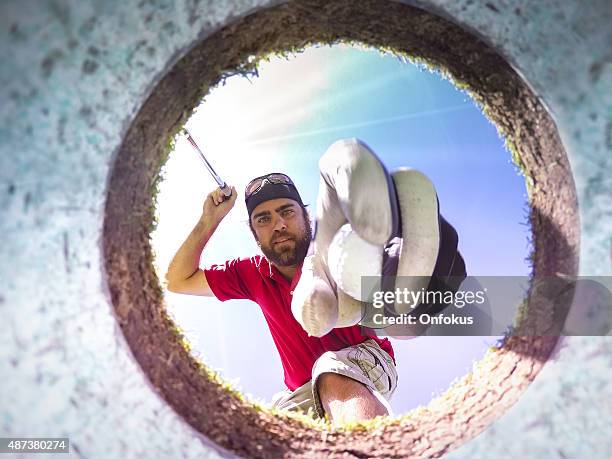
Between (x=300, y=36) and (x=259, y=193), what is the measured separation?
1217 mm

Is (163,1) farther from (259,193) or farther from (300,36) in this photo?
(259,193)

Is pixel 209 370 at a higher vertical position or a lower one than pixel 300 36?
lower

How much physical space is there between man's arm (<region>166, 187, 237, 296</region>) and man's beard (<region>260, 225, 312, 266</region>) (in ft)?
1.03

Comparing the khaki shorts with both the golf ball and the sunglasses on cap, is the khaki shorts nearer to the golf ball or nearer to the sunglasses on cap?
the golf ball

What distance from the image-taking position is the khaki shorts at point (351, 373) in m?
2.21

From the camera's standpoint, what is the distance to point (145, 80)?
119 centimetres

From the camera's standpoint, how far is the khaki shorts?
2.21 metres

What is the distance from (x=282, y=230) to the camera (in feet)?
8.70

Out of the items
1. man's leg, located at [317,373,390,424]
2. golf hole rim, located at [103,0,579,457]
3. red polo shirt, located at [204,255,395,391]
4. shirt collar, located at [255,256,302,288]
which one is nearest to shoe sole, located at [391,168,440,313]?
golf hole rim, located at [103,0,579,457]

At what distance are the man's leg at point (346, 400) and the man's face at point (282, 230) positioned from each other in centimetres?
63

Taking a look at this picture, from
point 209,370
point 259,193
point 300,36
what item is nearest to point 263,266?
point 259,193

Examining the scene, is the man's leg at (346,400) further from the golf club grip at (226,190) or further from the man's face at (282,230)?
the golf club grip at (226,190)

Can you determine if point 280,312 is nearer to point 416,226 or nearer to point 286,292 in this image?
point 286,292

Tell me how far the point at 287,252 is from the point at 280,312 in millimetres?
296
